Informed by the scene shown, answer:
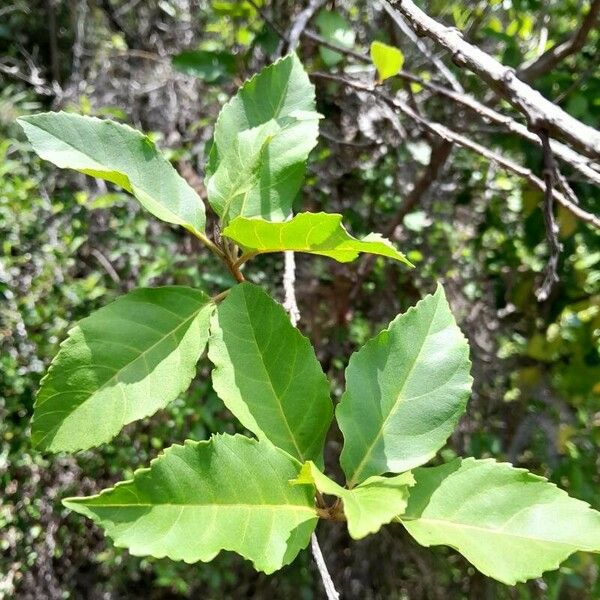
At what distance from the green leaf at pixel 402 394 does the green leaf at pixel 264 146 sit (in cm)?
19

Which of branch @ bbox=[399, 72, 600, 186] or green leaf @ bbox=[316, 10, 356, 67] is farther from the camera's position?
green leaf @ bbox=[316, 10, 356, 67]

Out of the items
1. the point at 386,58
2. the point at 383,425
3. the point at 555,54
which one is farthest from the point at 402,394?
the point at 555,54

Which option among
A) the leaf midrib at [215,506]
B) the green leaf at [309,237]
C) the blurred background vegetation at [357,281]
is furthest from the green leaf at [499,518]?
the blurred background vegetation at [357,281]

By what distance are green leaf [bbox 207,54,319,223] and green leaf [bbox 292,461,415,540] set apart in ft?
0.99

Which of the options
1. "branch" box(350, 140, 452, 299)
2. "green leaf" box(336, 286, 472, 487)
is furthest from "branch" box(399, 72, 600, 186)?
"branch" box(350, 140, 452, 299)

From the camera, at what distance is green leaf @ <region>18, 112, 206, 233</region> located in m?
0.64

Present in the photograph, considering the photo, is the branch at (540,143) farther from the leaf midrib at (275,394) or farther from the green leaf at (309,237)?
the leaf midrib at (275,394)

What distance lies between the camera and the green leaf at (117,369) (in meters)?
0.62

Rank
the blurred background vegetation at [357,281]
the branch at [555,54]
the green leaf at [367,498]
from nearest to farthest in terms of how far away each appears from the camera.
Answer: the green leaf at [367,498] < the branch at [555,54] < the blurred background vegetation at [357,281]

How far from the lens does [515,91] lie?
607 mm

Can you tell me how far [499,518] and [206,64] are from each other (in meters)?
1.42

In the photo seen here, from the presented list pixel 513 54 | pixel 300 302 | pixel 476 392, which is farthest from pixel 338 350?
pixel 513 54

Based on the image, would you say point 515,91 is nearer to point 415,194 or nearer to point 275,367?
point 275,367

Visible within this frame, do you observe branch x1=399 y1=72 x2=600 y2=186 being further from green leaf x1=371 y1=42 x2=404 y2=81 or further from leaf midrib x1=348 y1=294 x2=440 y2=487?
leaf midrib x1=348 y1=294 x2=440 y2=487
